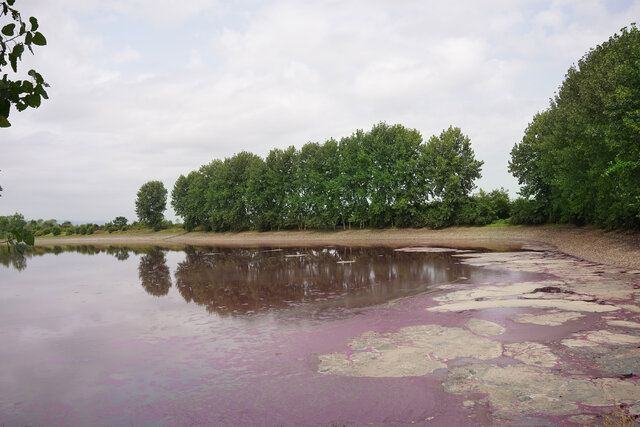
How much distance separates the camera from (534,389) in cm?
666

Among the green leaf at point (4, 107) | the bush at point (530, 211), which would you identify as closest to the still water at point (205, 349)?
the green leaf at point (4, 107)

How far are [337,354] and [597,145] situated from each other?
26.4 m

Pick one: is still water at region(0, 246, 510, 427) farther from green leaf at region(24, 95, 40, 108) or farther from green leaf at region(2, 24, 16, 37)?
green leaf at region(2, 24, 16, 37)

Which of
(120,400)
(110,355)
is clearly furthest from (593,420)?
(110,355)

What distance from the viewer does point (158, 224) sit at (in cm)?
9244

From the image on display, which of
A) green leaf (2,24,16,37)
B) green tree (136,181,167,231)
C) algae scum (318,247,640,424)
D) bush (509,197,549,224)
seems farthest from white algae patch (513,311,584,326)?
green tree (136,181,167,231)

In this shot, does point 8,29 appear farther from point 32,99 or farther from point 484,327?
point 484,327

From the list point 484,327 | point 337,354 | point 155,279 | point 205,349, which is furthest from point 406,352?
point 155,279

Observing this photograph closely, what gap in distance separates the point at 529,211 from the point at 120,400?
149ft

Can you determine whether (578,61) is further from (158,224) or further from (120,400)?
(158,224)

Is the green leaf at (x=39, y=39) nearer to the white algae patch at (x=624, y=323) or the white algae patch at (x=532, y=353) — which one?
the white algae patch at (x=532, y=353)

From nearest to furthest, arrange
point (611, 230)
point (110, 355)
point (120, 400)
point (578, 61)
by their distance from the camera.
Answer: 1. point (120, 400)
2. point (110, 355)
3. point (611, 230)
4. point (578, 61)

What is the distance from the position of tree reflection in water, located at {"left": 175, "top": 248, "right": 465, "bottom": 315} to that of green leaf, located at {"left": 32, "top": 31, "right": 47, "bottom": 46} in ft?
38.8

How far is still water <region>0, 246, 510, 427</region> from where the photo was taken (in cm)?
682
